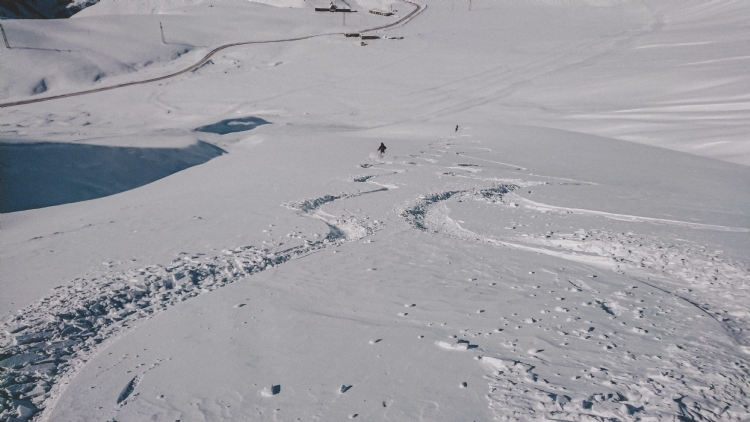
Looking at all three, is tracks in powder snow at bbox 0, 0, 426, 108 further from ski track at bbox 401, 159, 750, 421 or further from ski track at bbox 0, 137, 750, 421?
ski track at bbox 401, 159, 750, 421

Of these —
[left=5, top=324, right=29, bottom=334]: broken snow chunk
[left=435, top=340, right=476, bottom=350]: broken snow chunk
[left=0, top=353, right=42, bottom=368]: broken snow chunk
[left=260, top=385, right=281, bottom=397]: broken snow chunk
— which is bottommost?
[left=0, top=353, right=42, bottom=368]: broken snow chunk

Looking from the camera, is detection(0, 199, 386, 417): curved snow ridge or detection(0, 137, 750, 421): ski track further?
detection(0, 199, 386, 417): curved snow ridge

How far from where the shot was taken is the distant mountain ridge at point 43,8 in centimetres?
5084

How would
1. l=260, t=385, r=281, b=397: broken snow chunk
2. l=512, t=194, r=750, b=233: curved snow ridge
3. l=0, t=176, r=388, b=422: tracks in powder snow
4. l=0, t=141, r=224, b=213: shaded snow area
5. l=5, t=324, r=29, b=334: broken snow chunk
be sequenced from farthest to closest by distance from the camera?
l=0, t=141, r=224, b=213: shaded snow area, l=512, t=194, r=750, b=233: curved snow ridge, l=5, t=324, r=29, b=334: broken snow chunk, l=0, t=176, r=388, b=422: tracks in powder snow, l=260, t=385, r=281, b=397: broken snow chunk

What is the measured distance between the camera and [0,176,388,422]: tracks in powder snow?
363 cm

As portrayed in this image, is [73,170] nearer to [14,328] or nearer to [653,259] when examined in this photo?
[14,328]

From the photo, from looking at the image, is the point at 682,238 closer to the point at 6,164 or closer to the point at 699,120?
the point at 699,120

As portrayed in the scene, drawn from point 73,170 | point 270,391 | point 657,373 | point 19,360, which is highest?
point 657,373

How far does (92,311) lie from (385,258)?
10.7 feet

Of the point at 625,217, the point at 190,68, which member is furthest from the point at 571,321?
the point at 190,68

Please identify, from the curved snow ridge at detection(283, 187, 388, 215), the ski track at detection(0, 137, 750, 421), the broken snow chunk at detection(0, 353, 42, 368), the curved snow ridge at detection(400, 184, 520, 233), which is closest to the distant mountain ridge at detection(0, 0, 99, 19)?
the curved snow ridge at detection(283, 187, 388, 215)

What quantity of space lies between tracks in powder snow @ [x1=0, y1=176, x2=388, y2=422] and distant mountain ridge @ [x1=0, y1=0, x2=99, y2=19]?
62.0 m

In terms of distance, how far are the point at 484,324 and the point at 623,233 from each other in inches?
141

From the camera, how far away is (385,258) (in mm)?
5738
